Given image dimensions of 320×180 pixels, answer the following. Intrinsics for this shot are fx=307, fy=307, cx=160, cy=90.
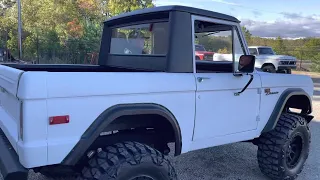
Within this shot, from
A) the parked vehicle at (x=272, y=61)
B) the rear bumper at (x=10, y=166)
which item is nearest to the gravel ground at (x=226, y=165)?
the rear bumper at (x=10, y=166)

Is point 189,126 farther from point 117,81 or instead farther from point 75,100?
point 75,100

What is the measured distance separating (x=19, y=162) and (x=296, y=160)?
356 cm

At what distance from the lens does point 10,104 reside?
2.39 m

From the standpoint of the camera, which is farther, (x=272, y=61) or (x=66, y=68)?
(x=272, y=61)

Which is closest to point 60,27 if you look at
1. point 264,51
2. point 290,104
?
point 264,51

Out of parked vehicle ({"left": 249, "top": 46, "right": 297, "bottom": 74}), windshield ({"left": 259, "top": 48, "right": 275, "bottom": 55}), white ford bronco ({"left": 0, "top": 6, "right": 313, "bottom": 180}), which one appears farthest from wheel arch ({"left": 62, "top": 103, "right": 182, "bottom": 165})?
windshield ({"left": 259, "top": 48, "right": 275, "bottom": 55})

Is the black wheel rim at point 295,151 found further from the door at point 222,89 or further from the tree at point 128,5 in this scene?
the tree at point 128,5

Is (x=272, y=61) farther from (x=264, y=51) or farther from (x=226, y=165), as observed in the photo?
(x=226, y=165)

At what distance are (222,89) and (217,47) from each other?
861 mm

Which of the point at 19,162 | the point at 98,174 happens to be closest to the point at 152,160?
the point at 98,174

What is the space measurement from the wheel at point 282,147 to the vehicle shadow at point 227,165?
0.28m

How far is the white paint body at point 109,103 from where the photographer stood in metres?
2.00

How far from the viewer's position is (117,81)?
2.33 meters

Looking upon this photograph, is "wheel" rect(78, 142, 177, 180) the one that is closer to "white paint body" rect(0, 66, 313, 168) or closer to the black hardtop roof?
"white paint body" rect(0, 66, 313, 168)
